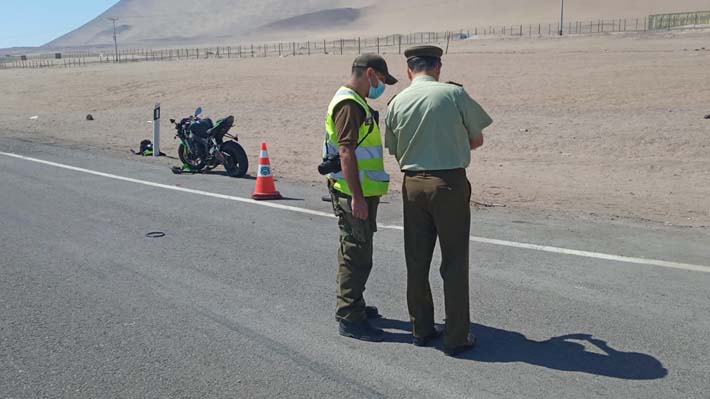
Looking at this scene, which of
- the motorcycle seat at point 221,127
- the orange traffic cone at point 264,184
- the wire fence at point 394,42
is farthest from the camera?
the wire fence at point 394,42

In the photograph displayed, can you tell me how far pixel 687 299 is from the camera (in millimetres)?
5980

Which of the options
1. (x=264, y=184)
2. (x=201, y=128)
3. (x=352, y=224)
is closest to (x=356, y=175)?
(x=352, y=224)

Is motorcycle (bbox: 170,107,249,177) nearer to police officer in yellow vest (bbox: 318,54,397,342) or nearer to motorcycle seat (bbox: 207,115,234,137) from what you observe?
motorcycle seat (bbox: 207,115,234,137)

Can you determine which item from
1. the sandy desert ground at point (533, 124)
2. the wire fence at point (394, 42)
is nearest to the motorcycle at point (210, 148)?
the sandy desert ground at point (533, 124)

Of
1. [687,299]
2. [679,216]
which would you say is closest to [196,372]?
[687,299]

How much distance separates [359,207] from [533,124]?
14.4m

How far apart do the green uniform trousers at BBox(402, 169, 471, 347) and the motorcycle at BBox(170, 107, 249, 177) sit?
7.87 meters

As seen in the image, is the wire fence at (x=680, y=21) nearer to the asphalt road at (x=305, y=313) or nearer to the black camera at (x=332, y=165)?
the asphalt road at (x=305, y=313)

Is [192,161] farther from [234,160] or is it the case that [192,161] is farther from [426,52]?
[426,52]

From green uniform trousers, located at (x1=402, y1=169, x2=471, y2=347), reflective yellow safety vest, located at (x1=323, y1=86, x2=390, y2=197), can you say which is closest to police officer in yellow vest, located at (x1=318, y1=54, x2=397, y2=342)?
reflective yellow safety vest, located at (x1=323, y1=86, x2=390, y2=197)

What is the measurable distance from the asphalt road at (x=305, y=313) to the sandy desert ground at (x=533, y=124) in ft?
9.39

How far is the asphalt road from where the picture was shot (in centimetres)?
471

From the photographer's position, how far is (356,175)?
514 cm

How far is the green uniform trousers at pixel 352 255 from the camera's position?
531 centimetres
